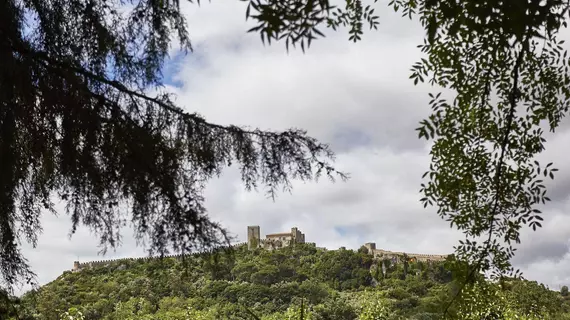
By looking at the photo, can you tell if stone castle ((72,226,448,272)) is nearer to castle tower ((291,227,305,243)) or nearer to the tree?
castle tower ((291,227,305,243))

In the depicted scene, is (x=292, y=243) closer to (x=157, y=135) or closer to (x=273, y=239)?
(x=273, y=239)

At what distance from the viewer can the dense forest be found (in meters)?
16.8

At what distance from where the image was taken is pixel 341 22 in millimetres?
2949

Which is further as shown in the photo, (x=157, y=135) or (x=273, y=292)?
(x=273, y=292)

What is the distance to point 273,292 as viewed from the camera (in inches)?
1150

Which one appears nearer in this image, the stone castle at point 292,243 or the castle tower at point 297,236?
the stone castle at point 292,243

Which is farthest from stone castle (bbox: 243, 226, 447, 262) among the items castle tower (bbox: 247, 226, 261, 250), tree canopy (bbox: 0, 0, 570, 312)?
tree canopy (bbox: 0, 0, 570, 312)

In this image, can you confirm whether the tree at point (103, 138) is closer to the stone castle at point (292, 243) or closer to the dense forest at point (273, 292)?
the dense forest at point (273, 292)

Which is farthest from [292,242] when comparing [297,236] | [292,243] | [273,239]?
[297,236]

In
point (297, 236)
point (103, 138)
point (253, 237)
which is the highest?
point (297, 236)

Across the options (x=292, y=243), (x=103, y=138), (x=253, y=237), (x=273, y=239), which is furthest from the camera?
(x=273, y=239)

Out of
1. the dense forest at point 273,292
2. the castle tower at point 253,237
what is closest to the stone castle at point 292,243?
the castle tower at point 253,237

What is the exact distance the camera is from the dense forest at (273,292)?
16828 millimetres

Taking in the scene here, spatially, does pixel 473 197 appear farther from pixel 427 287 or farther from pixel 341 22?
pixel 427 287
